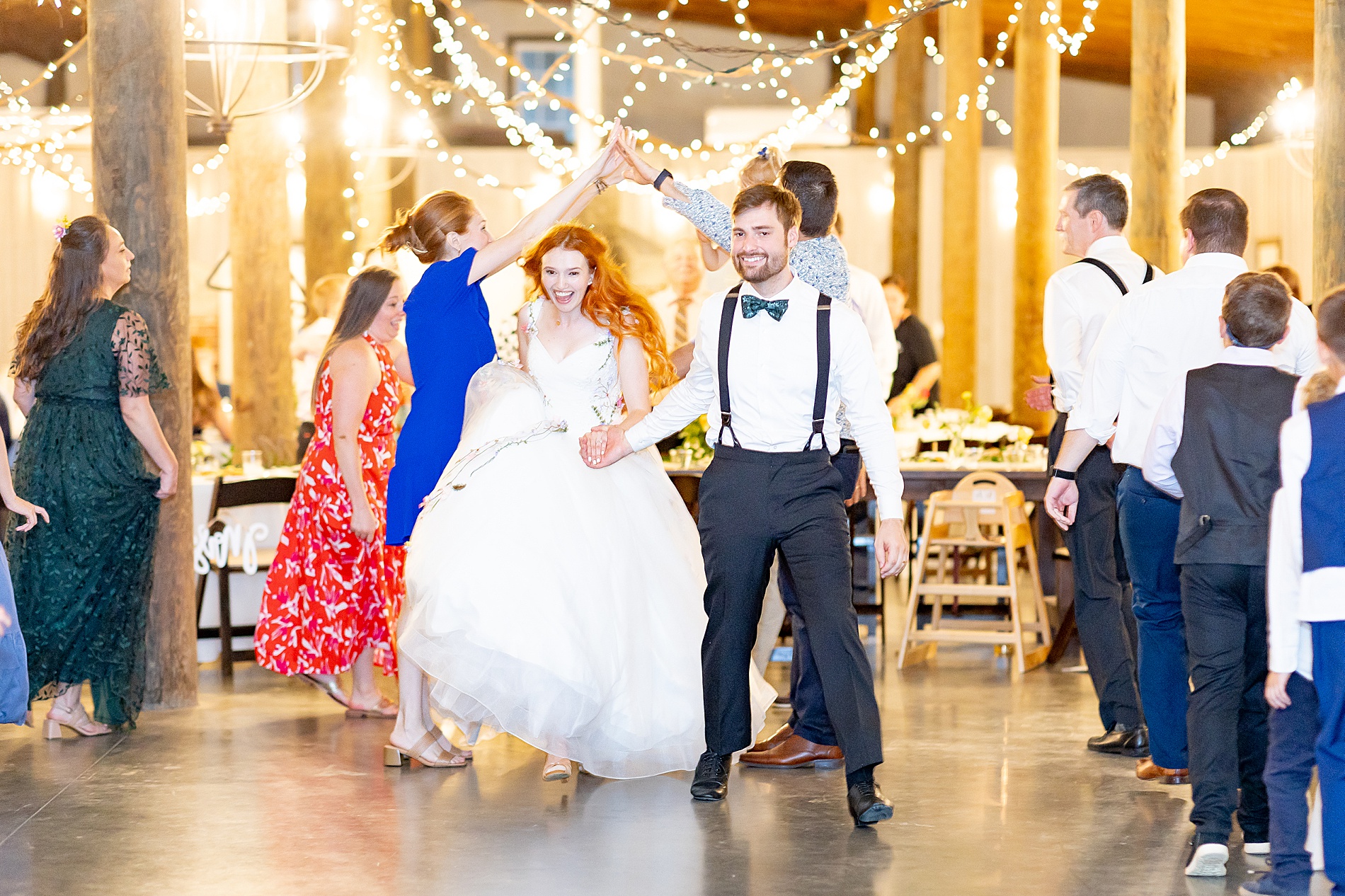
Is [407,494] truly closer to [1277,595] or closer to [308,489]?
[308,489]

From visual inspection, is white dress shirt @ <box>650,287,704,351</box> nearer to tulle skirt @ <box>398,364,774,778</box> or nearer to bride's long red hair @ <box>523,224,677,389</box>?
bride's long red hair @ <box>523,224,677,389</box>

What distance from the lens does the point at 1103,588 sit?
4.86 m

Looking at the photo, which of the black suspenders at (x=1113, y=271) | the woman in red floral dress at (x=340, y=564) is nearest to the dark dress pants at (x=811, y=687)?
the black suspenders at (x=1113, y=271)

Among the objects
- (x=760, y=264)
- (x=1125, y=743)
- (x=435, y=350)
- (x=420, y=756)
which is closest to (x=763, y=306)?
(x=760, y=264)

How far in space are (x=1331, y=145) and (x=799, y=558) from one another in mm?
2363

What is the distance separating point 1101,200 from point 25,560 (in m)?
3.60

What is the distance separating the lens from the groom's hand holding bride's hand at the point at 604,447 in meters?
4.27

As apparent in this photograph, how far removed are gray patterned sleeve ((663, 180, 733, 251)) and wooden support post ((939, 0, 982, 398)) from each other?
27.8ft

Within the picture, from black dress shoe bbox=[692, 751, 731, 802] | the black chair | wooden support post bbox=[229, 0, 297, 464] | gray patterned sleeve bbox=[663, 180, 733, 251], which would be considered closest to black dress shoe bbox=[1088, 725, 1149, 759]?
black dress shoe bbox=[692, 751, 731, 802]

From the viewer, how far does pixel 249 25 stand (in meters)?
8.94

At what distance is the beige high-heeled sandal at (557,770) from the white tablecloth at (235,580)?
8.05 ft

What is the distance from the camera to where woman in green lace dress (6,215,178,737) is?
196 inches

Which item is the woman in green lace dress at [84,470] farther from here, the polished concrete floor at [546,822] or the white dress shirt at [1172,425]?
the white dress shirt at [1172,425]

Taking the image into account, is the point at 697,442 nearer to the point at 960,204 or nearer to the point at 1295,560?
the point at 1295,560
